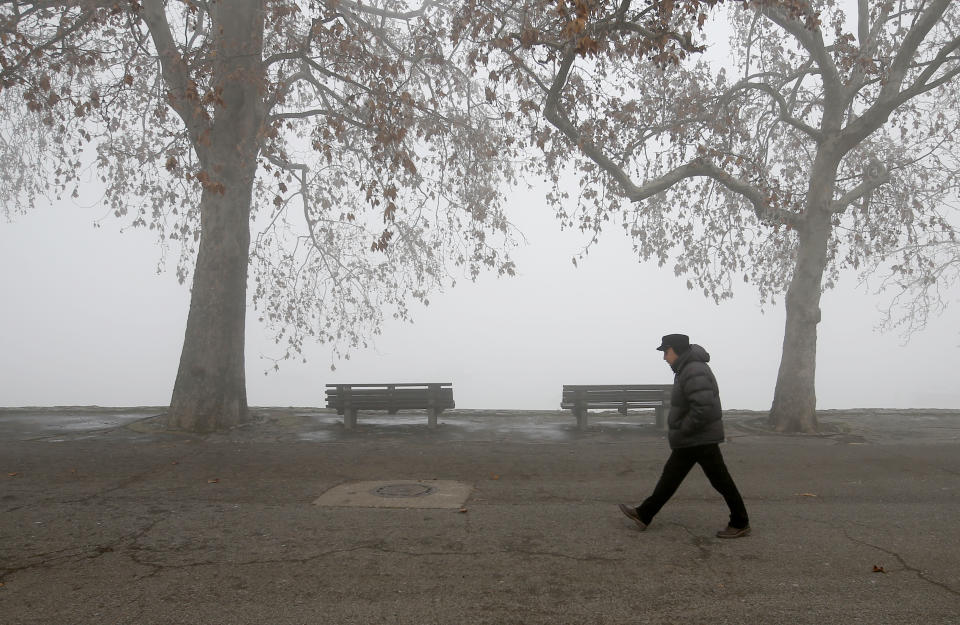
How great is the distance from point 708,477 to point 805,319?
27.0ft

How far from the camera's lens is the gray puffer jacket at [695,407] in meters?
6.11

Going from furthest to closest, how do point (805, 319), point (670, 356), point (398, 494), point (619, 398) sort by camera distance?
point (805, 319) < point (619, 398) < point (398, 494) < point (670, 356)

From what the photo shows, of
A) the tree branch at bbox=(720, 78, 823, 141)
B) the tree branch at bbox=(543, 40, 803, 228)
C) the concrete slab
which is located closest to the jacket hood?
the concrete slab

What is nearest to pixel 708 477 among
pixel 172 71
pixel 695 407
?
pixel 695 407

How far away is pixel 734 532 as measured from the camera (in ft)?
19.8

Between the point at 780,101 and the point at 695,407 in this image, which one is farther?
the point at 780,101

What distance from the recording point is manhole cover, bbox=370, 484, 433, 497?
764 cm

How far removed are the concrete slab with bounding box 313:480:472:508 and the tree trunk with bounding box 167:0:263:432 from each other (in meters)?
4.92

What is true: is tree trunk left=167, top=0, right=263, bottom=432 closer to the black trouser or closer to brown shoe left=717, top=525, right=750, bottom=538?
the black trouser

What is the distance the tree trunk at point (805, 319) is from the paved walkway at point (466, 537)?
195 cm

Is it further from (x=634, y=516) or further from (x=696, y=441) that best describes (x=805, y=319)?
(x=634, y=516)

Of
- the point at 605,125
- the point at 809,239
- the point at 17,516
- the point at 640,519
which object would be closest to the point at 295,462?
the point at 17,516

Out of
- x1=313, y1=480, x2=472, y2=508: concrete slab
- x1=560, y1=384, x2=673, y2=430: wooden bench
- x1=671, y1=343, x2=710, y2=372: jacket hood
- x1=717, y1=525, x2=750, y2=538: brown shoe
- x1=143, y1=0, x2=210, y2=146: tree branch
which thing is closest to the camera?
x1=717, y1=525, x2=750, y2=538: brown shoe

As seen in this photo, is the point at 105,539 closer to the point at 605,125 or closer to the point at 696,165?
the point at 605,125
